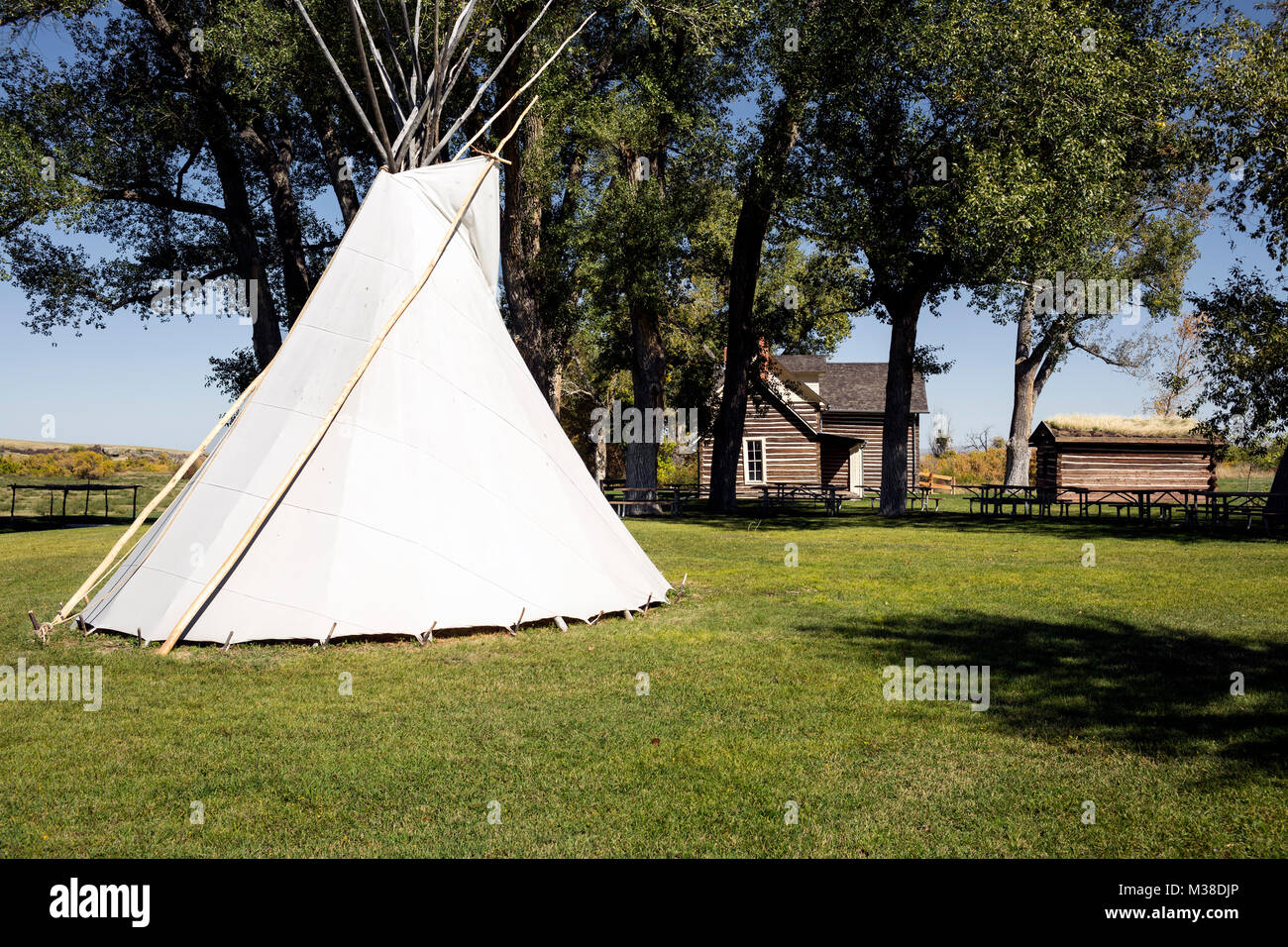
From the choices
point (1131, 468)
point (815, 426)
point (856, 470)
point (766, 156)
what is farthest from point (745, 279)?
point (856, 470)

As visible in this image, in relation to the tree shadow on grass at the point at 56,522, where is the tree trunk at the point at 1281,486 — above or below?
above

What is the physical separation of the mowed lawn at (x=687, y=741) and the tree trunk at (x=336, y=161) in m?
15.1

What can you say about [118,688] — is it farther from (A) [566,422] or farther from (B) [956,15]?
(A) [566,422]

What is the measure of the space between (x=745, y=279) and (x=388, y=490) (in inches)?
778

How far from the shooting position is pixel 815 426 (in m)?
42.2

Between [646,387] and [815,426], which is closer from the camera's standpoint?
[646,387]

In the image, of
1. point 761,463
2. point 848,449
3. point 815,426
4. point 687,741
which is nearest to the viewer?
point 687,741

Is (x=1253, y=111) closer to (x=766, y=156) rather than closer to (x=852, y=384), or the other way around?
(x=766, y=156)

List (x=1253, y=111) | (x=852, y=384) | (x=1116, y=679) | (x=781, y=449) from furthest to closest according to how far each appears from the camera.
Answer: (x=852, y=384) → (x=781, y=449) → (x=1253, y=111) → (x=1116, y=679)

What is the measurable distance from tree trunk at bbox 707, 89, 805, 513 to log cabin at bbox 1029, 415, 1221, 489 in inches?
546

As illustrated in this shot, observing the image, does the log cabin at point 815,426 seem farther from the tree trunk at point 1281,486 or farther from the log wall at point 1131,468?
the tree trunk at point 1281,486

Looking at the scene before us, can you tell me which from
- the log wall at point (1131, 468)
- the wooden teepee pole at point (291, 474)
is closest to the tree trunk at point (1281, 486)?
the log wall at point (1131, 468)

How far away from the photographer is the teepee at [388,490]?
8953 mm

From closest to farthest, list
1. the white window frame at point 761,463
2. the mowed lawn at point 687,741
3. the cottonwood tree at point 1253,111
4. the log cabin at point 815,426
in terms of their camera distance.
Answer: the mowed lawn at point 687,741 < the cottonwood tree at point 1253,111 < the log cabin at point 815,426 < the white window frame at point 761,463
